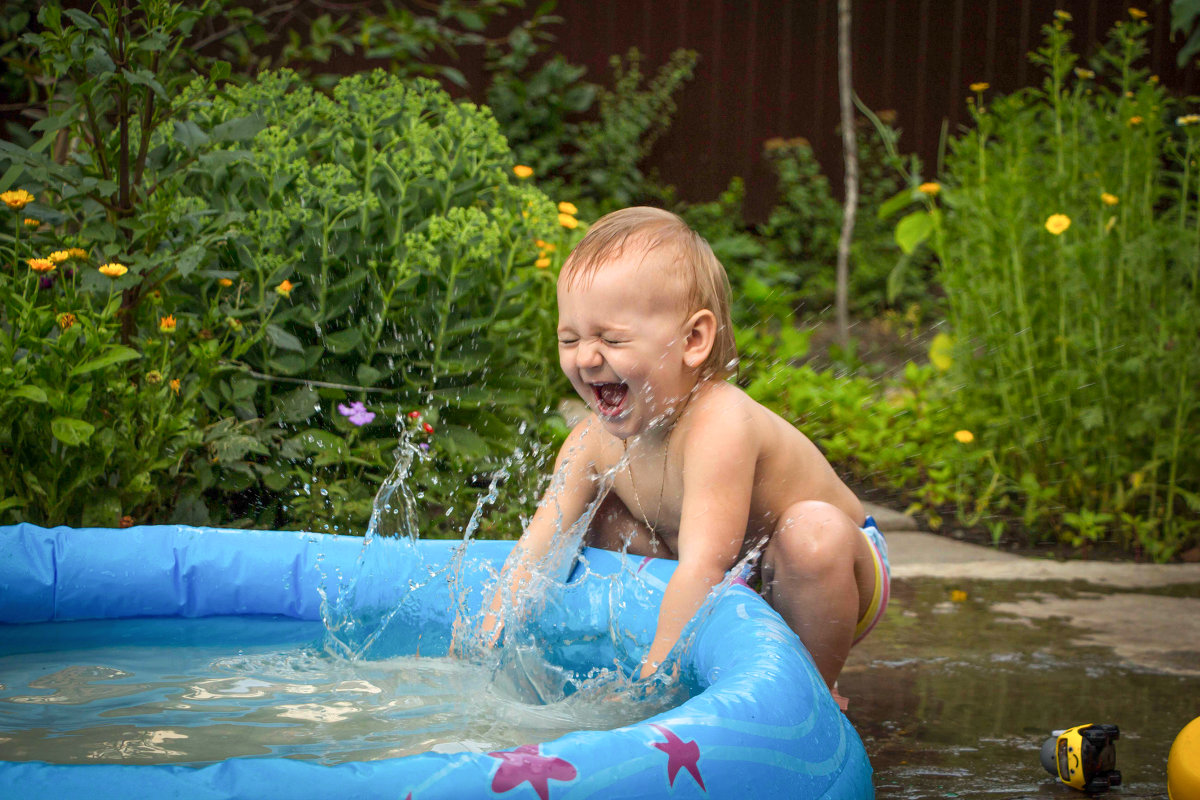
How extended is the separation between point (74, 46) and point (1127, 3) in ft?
21.9

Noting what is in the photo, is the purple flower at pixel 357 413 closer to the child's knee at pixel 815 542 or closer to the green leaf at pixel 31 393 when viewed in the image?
the green leaf at pixel 31 393

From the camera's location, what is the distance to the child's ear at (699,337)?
1.96m

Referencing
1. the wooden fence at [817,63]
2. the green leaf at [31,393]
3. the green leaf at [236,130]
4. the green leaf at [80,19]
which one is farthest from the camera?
the wooden fence at [817,63]

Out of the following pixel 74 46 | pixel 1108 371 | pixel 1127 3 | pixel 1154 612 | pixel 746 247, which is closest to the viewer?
pixel 74 46

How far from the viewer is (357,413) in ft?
9.03

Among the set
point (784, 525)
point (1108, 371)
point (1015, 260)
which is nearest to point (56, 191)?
point (784, 525)

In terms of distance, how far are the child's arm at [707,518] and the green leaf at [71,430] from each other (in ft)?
3.74

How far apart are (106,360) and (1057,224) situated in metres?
2.65

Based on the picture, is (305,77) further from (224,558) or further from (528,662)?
(528,662)

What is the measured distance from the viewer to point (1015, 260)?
3.41 metres

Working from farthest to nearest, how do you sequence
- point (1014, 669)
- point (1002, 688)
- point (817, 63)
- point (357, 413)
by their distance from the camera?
point (817, 63) → point (357, 413) → point (1014, 669) → point (1002, 688)

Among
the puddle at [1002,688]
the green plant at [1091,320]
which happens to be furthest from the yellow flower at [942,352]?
the puddle at [1002,688]

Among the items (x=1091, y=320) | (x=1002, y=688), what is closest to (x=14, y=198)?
(x=1002, y=688)

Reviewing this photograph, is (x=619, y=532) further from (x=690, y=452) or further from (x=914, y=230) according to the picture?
(x=914, y=230)
